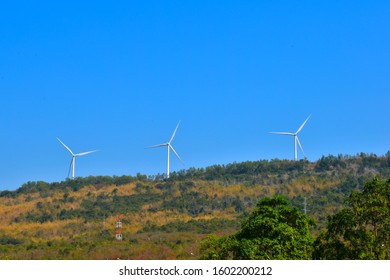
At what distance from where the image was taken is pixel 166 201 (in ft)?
545

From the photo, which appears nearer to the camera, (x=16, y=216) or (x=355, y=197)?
(x=355, y=197)

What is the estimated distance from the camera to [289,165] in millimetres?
185500

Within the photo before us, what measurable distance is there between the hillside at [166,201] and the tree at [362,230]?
50.7 metres

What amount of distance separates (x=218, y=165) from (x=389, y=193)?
14414 cm

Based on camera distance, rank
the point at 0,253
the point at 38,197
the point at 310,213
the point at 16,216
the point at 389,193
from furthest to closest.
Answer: the point at 38,197, the point at 16,216, the point at 310,213, the point at 0,253, the point at 389,193

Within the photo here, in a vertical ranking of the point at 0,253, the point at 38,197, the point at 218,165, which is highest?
the point at 218,165

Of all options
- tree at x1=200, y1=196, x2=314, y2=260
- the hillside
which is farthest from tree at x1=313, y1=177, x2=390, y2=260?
the hillside

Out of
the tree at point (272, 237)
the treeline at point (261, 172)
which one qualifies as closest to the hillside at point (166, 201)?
the treeline at point (261, 172)

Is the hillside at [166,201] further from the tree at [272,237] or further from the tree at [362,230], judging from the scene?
the tree at [362,230]

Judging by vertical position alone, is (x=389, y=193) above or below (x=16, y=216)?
below

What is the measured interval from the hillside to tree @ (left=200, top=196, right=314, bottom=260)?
1842 inches

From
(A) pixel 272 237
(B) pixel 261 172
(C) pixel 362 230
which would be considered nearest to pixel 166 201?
(B) pixel 261 172
